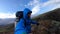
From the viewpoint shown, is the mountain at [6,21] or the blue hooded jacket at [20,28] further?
the mountain at [6,21]

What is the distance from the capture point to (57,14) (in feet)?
19.1

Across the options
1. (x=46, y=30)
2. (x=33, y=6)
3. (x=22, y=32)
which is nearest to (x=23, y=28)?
(x=22, y=32)

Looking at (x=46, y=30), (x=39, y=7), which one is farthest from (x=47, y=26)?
(x=39, y=7)

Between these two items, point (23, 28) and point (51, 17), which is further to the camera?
point (51, 17)

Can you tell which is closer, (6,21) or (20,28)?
(20,28)

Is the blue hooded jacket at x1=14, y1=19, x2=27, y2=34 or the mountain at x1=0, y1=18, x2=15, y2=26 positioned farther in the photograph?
the mountain at x1=0, y1=18, x2=15, y2=26

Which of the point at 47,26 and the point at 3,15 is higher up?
the point at 3,15

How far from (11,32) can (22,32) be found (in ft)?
8.50

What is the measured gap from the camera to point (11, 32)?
555cm

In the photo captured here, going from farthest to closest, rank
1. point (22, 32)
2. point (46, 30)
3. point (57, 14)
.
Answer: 1. point (57, 14)
2. point (46, 30)
3. point (22, 32)

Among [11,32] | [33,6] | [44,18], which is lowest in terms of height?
[11,32]

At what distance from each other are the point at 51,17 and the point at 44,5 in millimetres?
425

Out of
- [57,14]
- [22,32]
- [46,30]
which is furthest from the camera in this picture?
[57,14]

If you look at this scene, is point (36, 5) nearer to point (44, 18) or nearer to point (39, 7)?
point (39, 7)
